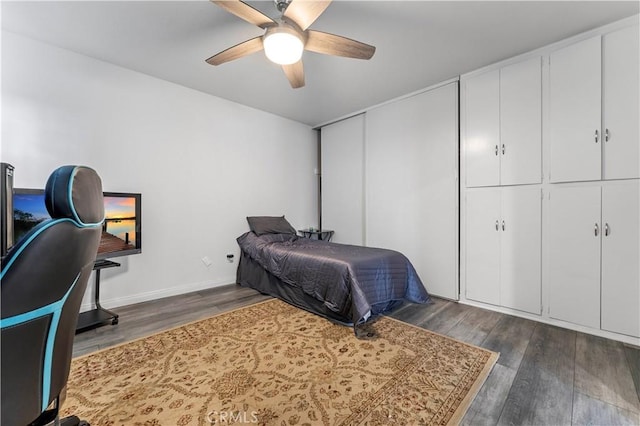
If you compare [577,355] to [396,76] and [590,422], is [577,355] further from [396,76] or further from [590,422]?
[396,76]

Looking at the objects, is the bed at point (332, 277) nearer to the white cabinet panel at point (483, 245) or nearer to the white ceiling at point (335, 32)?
the white cabinet panel at point (483, 245)

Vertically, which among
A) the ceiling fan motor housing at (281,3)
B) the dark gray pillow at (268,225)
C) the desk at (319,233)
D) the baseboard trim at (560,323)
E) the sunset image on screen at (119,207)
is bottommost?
the baseboard trim at (560,323)

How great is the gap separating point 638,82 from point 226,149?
14.1ft

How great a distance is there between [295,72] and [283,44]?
484 millimetres

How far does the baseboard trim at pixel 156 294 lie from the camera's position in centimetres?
287

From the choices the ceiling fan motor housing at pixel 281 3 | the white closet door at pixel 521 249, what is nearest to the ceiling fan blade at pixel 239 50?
the ceiling fan motor housing at pixel 281 3

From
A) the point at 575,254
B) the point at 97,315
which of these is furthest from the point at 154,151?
the point at 575,254

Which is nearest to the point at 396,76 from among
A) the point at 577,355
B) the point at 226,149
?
the point at 226,149

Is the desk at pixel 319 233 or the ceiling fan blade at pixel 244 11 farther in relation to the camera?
the desk at pixel 319 233

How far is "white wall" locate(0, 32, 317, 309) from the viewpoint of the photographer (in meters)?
2.47

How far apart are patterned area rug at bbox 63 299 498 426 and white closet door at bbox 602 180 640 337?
122 centimetres

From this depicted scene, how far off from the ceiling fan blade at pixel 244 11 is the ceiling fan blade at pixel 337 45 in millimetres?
325

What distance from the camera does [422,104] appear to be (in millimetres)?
3514

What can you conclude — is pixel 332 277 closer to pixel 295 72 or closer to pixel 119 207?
pixel 295 72
